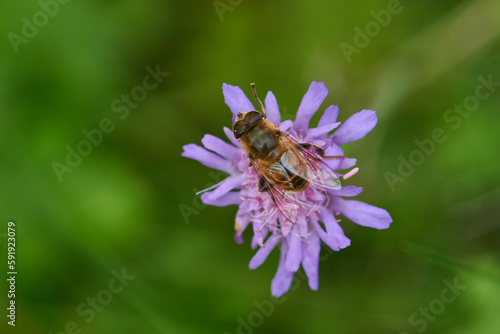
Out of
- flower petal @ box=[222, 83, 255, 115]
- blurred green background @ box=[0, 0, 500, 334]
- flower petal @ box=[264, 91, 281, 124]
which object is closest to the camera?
flower petal @ box=[222, 83, 255, 115]

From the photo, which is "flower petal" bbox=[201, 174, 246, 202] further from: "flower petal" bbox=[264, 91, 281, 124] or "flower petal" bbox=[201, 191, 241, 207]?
"flower petal" bbox=[264, 91, 281, 124]

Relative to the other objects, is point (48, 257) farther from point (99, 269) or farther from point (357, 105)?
point (357, 105)

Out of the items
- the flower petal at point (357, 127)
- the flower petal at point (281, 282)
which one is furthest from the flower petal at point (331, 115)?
the flower petal at point (281, 282)

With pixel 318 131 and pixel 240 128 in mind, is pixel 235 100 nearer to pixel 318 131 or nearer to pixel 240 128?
pixel 240 128

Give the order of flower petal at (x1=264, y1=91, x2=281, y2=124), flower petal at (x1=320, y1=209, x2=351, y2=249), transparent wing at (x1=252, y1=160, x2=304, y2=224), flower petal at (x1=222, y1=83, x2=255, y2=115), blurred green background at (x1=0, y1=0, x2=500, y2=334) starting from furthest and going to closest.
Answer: blurred green background at (x1=0, y1=0, x2=500, y2=334)
flower petal at (x1=264, y1=91, x2=281, y2=124)
flower petal at (x1=222, y1=83, x2=255, y2=115)
transparent wing at (x1=252, y1=160, x2=304, y2=224)
flower petal at (x1=320, y1=209, x2=351, y2=249)

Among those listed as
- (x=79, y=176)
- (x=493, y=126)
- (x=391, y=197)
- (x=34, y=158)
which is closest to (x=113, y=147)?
Result: (x=79, y=176)

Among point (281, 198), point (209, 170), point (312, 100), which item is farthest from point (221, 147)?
point (209, 170)

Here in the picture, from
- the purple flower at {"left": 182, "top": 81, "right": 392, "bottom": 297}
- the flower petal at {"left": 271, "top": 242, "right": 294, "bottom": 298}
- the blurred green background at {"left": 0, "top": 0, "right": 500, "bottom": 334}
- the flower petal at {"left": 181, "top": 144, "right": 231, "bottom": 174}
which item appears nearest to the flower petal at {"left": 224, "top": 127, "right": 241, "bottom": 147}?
the purple flower at {"left": 182, "top": 81, "right": 392, "bottom": 297}

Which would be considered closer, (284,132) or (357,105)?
(284,132)
